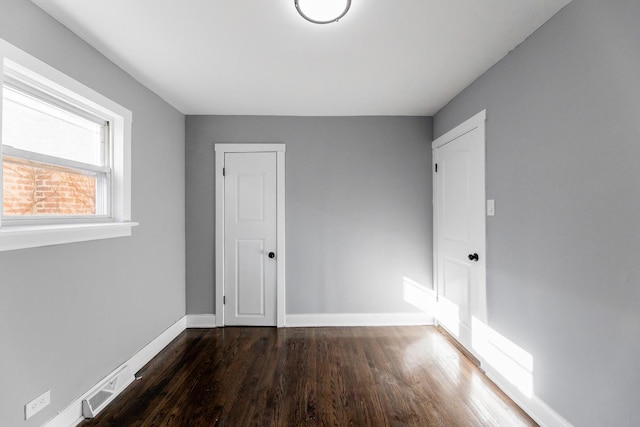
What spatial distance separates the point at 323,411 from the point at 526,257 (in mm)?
1669

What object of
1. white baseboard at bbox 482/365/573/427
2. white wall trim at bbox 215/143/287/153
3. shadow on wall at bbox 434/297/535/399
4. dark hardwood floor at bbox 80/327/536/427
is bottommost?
dark hardwood floor at bbox 80/327/536/427

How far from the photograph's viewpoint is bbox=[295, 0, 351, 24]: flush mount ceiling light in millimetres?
1665

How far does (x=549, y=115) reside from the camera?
6.20ft

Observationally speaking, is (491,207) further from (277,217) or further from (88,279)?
(88,279)

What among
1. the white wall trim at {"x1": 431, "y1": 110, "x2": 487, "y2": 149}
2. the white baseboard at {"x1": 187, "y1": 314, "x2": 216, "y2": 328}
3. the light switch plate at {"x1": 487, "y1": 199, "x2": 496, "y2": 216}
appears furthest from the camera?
the white baseboard at {"x1": 187, "y1": 314, "x2": 216, "y2": 328}

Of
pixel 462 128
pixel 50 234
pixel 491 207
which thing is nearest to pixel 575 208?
pixel 491 207

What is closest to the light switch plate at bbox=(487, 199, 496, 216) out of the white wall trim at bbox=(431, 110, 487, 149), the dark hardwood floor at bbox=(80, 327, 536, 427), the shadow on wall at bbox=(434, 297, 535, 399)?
the white wall trim at bbox=(431, 110, 487, 149)

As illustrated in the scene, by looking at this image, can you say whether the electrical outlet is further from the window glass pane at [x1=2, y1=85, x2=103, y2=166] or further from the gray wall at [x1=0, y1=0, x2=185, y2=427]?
the window glass pane at [x1=2, y1=85, x2=103, y2=166]

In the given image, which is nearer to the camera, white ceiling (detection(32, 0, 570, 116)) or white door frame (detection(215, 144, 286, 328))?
white ceiling (detection(32, 0, 570, 116))

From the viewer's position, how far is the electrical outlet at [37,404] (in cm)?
162

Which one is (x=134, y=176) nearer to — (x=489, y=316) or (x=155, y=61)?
(x=155, y=61)

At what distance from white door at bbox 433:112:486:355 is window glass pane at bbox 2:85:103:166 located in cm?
298

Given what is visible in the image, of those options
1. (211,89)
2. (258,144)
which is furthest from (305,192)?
(211,89)

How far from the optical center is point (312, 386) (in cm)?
235
